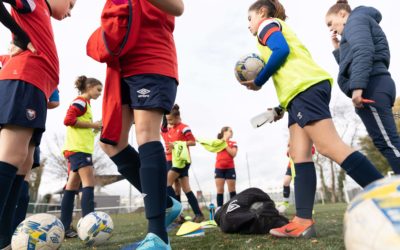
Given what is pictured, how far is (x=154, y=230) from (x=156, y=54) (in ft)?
3.77

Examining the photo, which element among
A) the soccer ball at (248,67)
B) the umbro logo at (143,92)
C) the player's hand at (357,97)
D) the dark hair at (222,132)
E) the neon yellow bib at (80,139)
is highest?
the dark hair at (222,132)

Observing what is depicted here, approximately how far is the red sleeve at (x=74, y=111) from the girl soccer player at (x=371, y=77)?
3.66m

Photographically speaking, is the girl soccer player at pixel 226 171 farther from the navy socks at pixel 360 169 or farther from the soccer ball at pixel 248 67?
the navy socks at pixel 360 169

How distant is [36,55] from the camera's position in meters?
2.50

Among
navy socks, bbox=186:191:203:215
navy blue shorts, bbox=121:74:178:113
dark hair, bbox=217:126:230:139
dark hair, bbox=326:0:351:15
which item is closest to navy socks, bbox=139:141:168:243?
navy blue shorts, bbox=121:74:178:113

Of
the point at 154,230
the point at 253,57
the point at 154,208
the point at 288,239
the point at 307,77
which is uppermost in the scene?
the point at 253,57

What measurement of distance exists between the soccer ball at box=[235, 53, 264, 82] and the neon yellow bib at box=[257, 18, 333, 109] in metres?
0.26

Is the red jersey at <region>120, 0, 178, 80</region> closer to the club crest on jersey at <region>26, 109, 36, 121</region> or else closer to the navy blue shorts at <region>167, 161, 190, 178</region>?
the club crest on jersey at <region>26, 109, 36, 121</region>

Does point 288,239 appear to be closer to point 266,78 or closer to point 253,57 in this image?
point 266,78

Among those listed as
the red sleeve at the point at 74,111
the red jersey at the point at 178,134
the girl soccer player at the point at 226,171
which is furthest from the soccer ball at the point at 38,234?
the girl soccer player at the point at 226,171

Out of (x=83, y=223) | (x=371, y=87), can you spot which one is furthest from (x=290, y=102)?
(x=83, y=223)

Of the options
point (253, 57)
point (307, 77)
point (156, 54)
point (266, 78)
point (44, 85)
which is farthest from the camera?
point (253, 57)

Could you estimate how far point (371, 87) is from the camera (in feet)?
10.1

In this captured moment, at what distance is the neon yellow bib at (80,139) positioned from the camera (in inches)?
201
